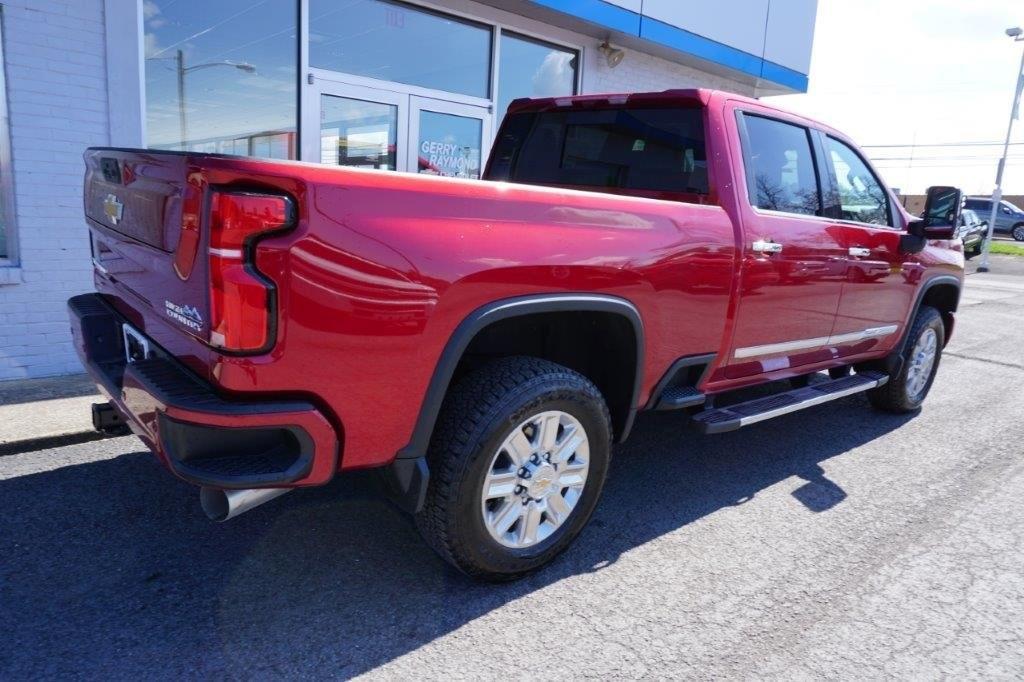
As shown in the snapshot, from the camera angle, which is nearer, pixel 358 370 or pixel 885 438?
pixel 358 370

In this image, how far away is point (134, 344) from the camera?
9.12ft

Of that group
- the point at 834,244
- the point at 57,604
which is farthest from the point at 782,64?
the point at 57,604

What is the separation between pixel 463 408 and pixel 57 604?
1594 mm

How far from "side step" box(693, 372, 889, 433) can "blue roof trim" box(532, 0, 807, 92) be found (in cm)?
487

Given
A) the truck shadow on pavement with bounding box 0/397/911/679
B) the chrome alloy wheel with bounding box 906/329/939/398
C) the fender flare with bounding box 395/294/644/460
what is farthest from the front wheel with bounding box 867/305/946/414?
the fender flare with bounding box 395/294/644/460

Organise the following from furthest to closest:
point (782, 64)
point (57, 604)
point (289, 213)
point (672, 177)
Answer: point (782, 64) → point (672, 177) → point (57, 604) → point (289, 213)

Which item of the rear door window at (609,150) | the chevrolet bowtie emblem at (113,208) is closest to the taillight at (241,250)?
the chevrolet bowtie emblem at (113,208)

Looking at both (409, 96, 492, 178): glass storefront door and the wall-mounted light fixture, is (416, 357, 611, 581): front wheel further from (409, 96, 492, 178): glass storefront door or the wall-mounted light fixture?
the wall-mounted light fixture

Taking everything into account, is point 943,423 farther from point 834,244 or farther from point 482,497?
point 482,497

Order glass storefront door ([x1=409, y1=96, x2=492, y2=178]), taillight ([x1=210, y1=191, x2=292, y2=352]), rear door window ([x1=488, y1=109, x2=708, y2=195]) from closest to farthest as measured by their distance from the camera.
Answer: taillight ([x1=210, y1=191, x2=292, y2=352])
rear door window ([x1=488, y1=109, x2=708, y2=195])
glass storefront door ([x1=409, y1=96, x2=492, y2=178])

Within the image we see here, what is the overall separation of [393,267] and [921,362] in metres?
4.69

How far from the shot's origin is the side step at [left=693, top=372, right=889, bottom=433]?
3.53 m

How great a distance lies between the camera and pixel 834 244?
4.01m

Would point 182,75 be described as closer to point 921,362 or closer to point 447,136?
point 447,136
